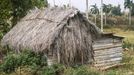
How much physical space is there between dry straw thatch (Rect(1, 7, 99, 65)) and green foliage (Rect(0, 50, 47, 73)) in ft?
1.43

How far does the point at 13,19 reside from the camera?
30.4 meters

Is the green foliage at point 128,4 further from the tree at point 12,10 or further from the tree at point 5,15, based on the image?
the tree at point 5,15

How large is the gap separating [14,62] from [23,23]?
5.06m

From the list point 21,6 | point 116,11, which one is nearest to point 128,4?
point 116,11

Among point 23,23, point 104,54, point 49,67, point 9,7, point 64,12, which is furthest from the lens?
point 9,7

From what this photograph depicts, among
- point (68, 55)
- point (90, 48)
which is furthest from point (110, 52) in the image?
point (68, 55)

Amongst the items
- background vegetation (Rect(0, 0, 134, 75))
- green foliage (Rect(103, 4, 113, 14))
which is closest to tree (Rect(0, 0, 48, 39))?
background vegetation (Rect(0, 0, 134, 75))

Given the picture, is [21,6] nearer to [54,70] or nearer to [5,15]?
[5,15]

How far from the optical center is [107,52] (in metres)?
24.3

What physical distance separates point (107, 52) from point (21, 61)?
18.5ft

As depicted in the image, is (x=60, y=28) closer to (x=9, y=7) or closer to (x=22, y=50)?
(x=22, y=50)

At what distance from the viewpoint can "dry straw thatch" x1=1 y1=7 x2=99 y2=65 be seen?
2088cm

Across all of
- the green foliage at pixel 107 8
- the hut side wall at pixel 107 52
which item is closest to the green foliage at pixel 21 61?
the hut side wall at pixel 107 52

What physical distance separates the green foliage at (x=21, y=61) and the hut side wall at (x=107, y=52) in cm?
352
